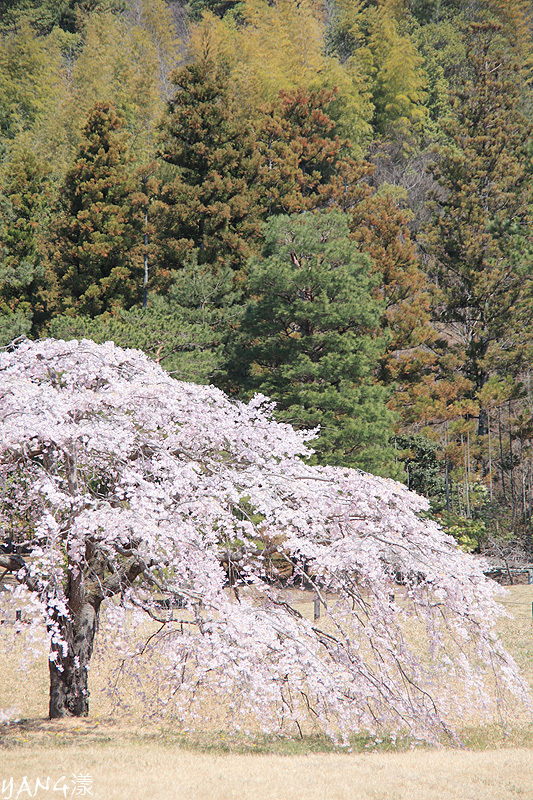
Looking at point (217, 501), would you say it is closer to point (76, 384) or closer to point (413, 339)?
point (76, 384)

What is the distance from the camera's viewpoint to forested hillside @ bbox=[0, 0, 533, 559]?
1917 cm

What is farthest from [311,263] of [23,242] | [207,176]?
[23,242]

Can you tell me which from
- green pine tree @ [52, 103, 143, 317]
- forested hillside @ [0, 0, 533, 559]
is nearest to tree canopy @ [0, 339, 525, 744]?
forested hillside @ [0, 0, 533, 559]

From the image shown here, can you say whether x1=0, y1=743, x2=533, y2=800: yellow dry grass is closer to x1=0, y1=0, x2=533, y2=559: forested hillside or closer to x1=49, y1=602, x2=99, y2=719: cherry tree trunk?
x1=49, y1=602, x2=99, y2=719: cherry tree trunk

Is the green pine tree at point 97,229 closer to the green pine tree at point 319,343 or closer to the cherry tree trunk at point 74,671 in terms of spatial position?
the green pine tree at point 319,343

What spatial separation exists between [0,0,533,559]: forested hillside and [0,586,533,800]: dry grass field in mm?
8629

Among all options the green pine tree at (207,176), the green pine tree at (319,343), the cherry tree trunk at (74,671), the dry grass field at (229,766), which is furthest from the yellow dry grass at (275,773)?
the green pine tree at (207,176)

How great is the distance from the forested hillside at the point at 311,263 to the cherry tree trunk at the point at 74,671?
787cm

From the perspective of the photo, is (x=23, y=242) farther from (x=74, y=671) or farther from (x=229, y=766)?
(x=229, y=766)

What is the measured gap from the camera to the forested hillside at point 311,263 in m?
19.2

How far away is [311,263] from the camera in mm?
19797

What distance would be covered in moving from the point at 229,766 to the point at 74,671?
2.35 metres

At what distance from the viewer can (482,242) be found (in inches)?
1149

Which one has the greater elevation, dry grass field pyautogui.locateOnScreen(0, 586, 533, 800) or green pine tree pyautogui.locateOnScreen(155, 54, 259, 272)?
green pine tree pyautogui.locateOnScreen(155, 54, 259, 272)
